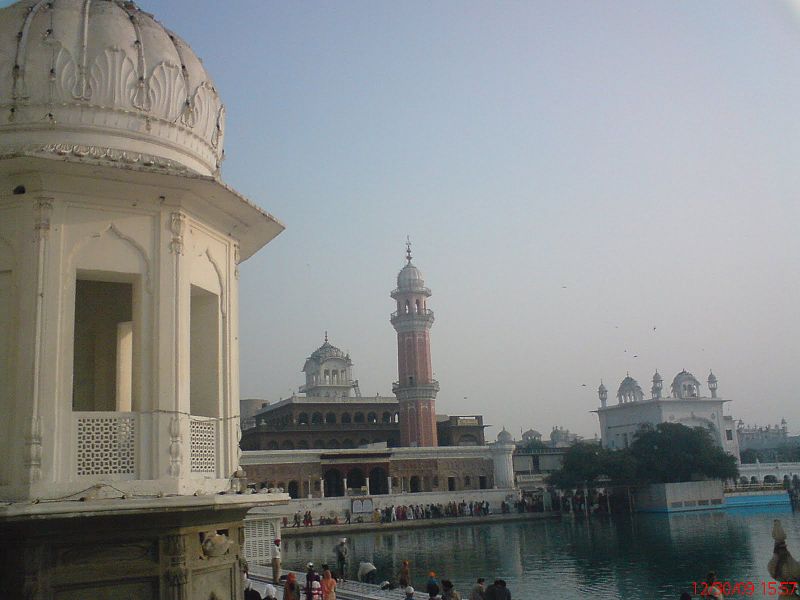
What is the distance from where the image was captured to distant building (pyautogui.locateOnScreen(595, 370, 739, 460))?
2469 inches

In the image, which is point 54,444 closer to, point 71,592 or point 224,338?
point 71,592

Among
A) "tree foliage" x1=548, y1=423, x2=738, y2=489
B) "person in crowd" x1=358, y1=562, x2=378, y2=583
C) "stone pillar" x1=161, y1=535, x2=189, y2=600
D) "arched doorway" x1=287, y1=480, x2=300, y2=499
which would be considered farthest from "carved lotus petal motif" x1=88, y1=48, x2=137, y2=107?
"tree foliage" x1=548, y1=423, x2=738, y2=489

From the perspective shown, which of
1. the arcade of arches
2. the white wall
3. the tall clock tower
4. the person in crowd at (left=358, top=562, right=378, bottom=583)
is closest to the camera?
the white wall

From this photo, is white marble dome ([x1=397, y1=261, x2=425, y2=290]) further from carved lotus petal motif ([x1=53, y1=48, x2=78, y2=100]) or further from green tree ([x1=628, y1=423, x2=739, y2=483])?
carved lotus petal motif ([x1=53, y1=48, x2=78, y2=100])

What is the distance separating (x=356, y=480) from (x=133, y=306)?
139 ft

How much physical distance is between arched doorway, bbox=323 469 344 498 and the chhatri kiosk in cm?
3983

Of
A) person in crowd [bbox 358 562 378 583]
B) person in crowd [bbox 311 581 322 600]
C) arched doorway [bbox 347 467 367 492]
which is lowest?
person in crowd [bbox 358 562 378 583]

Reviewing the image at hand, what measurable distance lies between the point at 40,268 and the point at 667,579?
15850 millimetres

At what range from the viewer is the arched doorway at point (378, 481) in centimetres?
4628

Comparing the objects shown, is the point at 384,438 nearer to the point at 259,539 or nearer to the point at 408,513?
the point at 408,513

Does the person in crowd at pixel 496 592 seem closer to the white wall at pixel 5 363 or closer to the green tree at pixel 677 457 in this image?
the white wall at pixel 5 363

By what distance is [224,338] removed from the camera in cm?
666
